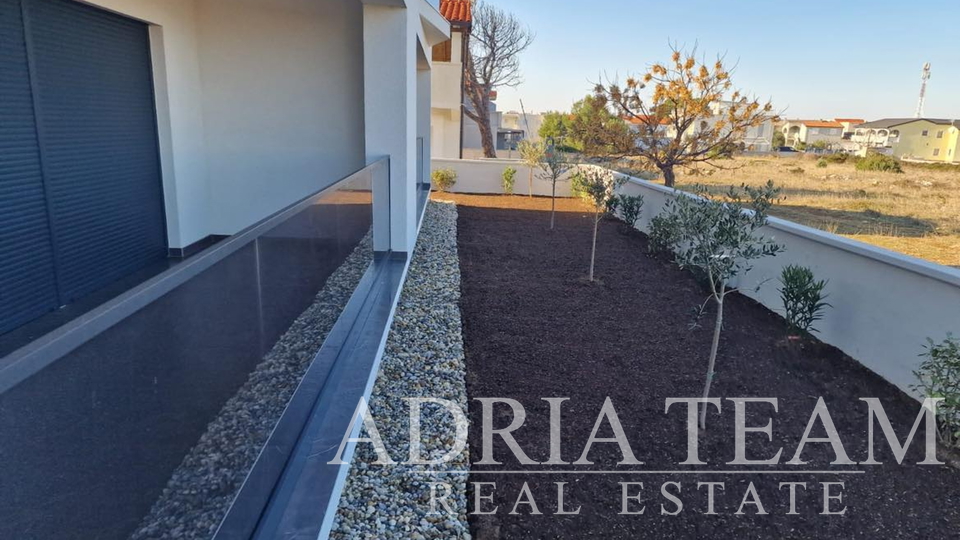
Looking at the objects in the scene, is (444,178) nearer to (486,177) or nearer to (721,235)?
(486,177)

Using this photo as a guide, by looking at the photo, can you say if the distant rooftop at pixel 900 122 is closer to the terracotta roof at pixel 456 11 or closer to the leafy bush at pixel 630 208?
the terracotta roof at pixel 456 11

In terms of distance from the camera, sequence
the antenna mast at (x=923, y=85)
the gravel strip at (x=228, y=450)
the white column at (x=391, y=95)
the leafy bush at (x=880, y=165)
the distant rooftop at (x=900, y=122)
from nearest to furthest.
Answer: the gravel strip at (x=228, y=450) → the white column at (x=391, y=95) → the leafy bush at (x=880, y=165) → the antenna mast at (x=923, y=85) → the distant rooftop at (x=900, y=122)

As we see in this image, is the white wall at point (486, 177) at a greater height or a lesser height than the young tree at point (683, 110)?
lesser

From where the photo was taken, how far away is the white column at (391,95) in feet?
20.0

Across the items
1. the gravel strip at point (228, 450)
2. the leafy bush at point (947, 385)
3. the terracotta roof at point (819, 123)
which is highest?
the terracotta roof at point (819, 123)

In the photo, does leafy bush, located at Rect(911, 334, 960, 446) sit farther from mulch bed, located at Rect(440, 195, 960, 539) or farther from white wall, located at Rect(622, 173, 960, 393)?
white wall, located at Rect(622, 173, 960, 393)

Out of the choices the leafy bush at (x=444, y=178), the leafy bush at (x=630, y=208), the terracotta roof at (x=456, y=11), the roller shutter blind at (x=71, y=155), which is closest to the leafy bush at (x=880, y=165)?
the terracotta roof at (x=456, y=11)

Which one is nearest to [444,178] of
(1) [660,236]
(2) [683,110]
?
(2) [683,110]

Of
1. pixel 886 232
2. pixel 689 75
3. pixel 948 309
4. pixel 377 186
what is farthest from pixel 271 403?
pixel 689 75

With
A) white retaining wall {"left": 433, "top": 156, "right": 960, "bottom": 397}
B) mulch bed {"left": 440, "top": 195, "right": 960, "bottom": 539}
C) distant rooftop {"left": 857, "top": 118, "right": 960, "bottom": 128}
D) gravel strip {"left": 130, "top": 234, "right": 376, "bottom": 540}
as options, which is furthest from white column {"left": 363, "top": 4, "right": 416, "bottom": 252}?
distant rooftop {"left": 857, "top": 118, "right": 960, "bottom": 128}

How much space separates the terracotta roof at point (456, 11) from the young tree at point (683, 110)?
5702mm

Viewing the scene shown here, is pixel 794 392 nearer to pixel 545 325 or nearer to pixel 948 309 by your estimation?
pixel 948 309

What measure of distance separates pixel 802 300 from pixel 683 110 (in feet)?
34.0

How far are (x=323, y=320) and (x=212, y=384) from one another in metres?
1.69
